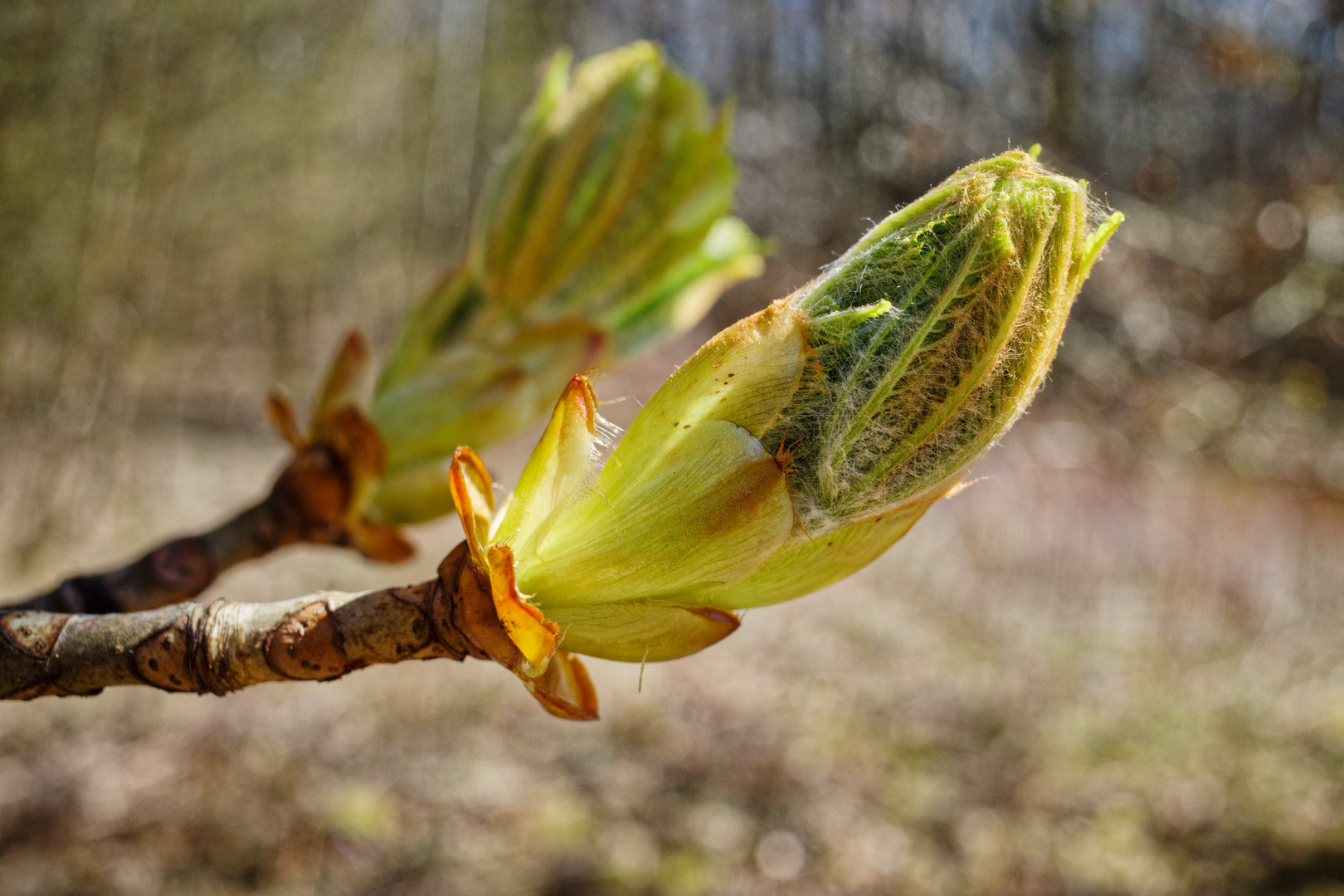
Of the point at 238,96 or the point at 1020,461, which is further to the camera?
the point at 1020,461

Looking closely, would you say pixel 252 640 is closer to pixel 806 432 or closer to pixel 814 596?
pixel 806 432

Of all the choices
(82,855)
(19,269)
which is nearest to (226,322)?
(19,269)

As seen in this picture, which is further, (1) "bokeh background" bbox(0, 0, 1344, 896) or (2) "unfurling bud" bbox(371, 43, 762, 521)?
(1) "bokeh background" bbox(0, 0, 1344, 896)

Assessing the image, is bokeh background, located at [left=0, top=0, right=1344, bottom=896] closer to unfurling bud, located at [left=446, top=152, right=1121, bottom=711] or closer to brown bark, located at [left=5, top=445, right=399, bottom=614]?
brown bark, located at [left=5, top=445, right=399, bottom=614]

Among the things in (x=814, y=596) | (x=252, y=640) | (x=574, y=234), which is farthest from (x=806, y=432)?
(x=814, y=596)

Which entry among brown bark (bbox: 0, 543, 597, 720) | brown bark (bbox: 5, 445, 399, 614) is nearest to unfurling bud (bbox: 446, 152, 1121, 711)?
brown bark (bbox: 0, 543, 597, 720)

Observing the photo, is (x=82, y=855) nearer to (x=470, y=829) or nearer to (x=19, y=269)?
(x=470, y=829)
